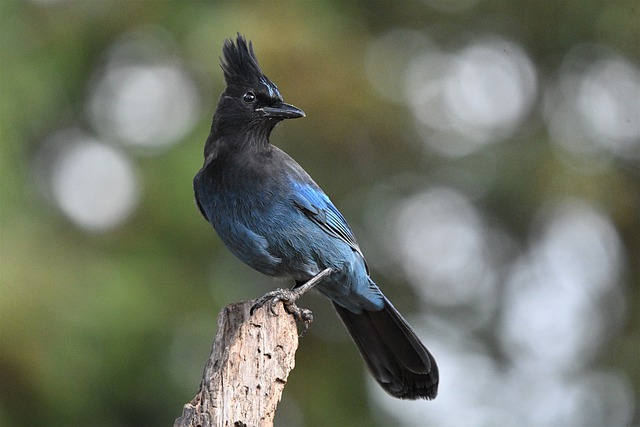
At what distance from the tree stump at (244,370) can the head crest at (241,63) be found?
4.92 feet

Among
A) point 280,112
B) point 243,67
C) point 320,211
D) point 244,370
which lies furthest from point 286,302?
point 243,67

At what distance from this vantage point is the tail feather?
6.28 meters

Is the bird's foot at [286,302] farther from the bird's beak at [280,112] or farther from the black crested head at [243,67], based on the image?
the black crested head at [243,67]

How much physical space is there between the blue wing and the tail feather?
1.44 ft

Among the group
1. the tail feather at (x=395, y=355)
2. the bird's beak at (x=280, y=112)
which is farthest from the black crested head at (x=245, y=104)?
the tail feather at (x=395, y=355)

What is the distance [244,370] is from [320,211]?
4.80ft

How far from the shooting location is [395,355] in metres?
6.34

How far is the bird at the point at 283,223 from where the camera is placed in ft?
19.0

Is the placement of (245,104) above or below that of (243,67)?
below

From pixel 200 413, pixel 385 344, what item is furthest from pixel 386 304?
pixel 200 413

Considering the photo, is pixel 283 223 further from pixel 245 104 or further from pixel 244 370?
pixel 244 370

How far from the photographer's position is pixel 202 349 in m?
8.77

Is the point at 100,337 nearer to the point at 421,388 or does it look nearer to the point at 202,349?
the point at 202,349

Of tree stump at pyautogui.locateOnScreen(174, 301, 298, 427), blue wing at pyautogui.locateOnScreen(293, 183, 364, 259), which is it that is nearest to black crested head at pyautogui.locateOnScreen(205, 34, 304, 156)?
blue wing at pyautogui.locateOnScreen(293, 183, 364, 259)
